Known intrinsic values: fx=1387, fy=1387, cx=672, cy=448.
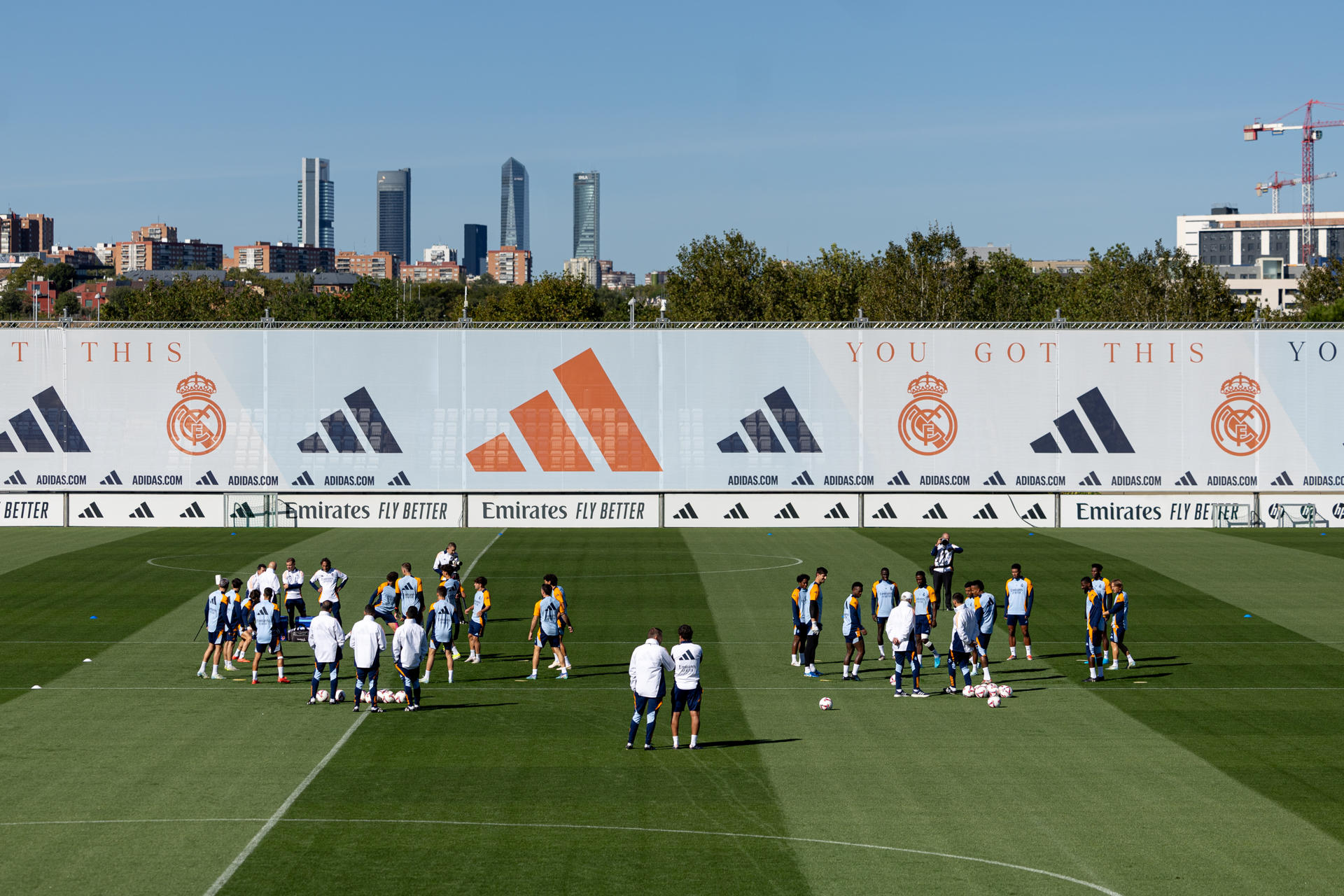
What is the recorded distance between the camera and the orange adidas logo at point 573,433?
5331 centimetres

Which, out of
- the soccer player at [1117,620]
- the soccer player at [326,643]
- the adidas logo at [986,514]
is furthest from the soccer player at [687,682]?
the adidas logo at [986,514]

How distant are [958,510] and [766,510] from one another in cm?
744

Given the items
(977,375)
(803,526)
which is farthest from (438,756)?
(977,375)

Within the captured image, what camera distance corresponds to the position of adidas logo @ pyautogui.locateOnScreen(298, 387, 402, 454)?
5322 centimetres

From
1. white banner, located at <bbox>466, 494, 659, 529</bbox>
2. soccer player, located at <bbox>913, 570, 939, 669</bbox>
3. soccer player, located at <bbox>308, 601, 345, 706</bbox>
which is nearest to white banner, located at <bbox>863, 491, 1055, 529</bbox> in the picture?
white banner, located at <bbox>466, 494, 659, 529</bbox>

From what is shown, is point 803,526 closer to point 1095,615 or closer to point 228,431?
point 228,431

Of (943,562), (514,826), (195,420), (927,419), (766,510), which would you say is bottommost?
(514,826)

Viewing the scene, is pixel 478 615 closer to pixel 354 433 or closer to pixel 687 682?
pixel 687 682

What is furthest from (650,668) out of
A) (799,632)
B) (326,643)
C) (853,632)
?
(799,632)

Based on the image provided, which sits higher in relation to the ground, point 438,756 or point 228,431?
point 228,431

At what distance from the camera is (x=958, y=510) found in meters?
53.5

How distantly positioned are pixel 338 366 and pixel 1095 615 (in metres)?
35.6

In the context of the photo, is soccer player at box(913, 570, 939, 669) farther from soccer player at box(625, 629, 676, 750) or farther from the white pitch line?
the white pitch line

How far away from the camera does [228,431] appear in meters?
53.2
